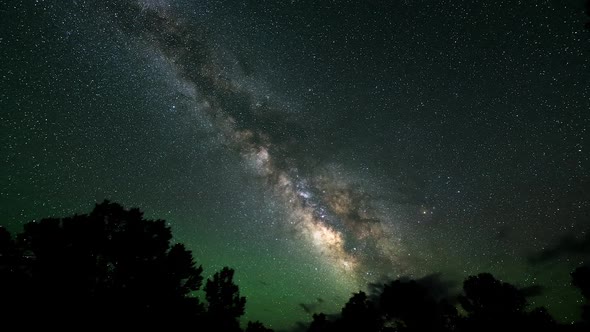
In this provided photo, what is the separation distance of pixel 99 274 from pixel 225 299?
7.85m

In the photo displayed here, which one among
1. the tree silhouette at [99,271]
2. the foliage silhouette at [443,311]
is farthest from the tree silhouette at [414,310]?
the tree silhouette at [99,271]

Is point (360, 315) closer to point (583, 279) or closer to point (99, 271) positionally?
point (583, 279)

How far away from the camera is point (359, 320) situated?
23.2m

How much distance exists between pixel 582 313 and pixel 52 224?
2311 centimetres

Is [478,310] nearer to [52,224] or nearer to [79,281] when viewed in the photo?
[79,281]

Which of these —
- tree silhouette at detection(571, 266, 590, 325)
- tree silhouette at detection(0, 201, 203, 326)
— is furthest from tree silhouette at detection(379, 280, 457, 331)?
tree silhouette at detection(0, 201, 203, 326)

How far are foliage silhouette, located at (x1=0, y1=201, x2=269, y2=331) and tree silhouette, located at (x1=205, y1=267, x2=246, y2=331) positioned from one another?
1940 mm

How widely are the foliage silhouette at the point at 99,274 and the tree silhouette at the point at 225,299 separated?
1940mm

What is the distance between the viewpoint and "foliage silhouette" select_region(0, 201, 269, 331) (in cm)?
1140

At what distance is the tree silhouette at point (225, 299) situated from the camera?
1855 cm

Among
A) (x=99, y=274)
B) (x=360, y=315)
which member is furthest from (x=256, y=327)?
(x=99, y=274)

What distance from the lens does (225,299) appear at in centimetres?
1919

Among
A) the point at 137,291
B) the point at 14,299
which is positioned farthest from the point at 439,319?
the point at 14,299

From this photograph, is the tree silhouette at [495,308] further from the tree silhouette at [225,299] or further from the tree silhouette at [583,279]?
the tree silhouette at [225,299]
